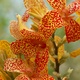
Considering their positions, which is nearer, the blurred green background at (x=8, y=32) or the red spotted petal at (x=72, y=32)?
the red spotted petal at (x=72, y=32)

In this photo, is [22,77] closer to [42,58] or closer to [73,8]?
[42,58]

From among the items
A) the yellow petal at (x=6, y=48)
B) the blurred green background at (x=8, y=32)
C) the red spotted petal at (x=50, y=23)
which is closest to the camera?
the red spotted petal at (x=50, y=23)

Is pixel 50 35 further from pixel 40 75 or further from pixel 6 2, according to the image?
pixel 6 2

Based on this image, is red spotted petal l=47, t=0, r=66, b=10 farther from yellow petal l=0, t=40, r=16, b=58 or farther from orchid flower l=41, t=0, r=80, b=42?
yellow petal l=0, t=40, r=16, b=58

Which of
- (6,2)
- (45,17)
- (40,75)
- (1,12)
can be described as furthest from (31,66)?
(6,2)

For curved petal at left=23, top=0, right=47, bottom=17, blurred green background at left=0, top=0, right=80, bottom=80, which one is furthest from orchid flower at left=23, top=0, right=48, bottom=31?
blurred green background at left=0, top=0, right=80, bottom=80

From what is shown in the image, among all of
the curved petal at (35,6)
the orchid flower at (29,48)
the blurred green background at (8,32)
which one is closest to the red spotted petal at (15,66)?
the orchid flower at (29,48)

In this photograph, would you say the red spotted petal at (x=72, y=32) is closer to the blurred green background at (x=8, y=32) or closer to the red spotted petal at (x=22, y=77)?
the red spotted petal at (x=22, y=77)
